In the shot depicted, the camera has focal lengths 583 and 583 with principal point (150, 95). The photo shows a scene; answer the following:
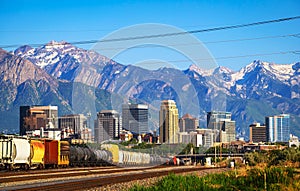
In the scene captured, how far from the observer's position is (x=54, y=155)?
6969 centimetres

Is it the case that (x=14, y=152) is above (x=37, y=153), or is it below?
above

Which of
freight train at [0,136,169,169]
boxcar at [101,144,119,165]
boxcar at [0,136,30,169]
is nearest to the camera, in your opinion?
boxcar at [0,136,30,169]

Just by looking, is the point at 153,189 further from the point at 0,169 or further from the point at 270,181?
the point at 0,169

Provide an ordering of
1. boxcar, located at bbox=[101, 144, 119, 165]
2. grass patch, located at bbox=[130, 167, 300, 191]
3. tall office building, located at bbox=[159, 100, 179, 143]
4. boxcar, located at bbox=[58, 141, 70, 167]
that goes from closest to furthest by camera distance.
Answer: grass patch, located at bbox=[130, 167, 300, 191]
boxcar, located at bbox=[58, 141, 70, 167]
boxcar, located at bbox=[101, 144, 119, 165]
tall office building, located at bbox=[159, 100, 179, 143]

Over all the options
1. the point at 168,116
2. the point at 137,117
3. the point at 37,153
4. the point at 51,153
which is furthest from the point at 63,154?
the point at 168,116

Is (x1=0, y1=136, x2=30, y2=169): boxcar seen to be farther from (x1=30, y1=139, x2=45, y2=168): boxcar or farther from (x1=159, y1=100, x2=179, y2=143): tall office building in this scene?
(x1=159, y1=100, x2=179, y2=143): tall office building

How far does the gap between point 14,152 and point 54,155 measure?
54.2 ft

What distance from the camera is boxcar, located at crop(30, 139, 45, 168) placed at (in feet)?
196

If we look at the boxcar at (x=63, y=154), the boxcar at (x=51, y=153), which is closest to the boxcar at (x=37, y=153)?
the boxcar at (x=51, y=153)

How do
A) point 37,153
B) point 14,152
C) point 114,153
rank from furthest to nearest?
point 114,153
point 37,153
point 14,152

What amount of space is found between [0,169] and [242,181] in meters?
26.3

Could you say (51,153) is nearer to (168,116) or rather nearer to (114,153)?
(114,153)

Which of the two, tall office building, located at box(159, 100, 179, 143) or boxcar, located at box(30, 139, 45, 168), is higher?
tall office building, located at box(159, 100, 179, 143)

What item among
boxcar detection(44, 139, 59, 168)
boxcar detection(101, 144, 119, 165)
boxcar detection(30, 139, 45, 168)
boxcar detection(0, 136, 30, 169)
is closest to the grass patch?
boxcar detection(0, 136, 30, 169)
